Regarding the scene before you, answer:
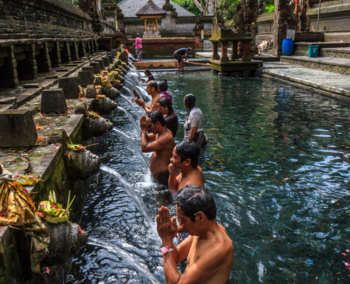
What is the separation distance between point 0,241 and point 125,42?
35.3 m

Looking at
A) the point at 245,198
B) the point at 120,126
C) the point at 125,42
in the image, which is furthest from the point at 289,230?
the point at 125,42

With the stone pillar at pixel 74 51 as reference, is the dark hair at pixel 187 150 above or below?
below

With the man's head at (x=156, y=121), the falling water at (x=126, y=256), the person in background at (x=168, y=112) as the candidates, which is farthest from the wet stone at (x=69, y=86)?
the falling water at (x=126, y=256)

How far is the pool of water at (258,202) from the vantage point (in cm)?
423

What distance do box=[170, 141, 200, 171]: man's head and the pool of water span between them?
4.00 feet

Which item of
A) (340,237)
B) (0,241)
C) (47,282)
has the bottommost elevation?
(340,237)

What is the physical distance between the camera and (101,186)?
6324mm

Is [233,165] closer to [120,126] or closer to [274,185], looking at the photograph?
[274,185]

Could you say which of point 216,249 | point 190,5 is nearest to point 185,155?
point 216,249

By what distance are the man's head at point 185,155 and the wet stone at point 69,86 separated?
4.34m

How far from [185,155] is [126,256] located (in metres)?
1.46

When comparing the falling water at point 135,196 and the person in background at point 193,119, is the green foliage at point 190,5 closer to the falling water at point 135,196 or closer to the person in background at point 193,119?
the person in background at point 193,119

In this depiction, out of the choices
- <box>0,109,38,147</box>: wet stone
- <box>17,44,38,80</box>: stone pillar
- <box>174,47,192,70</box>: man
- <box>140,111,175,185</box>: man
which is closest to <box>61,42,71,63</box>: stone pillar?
<box>17,44,38,80</box>: stone pillar

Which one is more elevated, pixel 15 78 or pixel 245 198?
pixel 15 78
